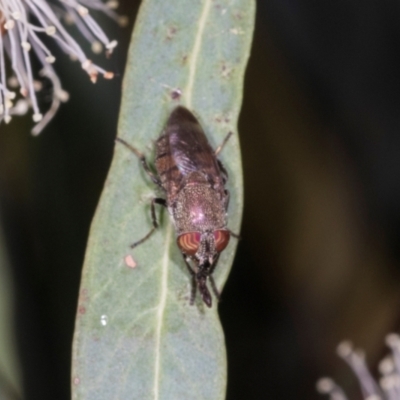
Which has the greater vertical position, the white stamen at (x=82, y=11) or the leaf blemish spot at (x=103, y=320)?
the white stamen at (x=82, y=11)

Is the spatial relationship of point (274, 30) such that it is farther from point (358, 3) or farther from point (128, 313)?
point (128, 313)

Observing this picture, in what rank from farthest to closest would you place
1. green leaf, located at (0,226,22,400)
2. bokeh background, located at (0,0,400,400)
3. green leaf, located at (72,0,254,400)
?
bokeh background, located at (0,0,400,400) → green leaf, located at (0,226,22,400) → green leaf, located at (72,0,254,400)

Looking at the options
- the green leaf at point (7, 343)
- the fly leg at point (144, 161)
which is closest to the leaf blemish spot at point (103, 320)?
the fly leg at point (144, 161)

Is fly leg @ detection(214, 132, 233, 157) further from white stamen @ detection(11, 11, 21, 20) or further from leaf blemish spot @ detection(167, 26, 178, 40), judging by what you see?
white stamen @ detection(11, 11, 21, 20)

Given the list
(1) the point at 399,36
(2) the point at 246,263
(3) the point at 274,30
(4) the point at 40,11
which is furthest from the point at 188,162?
(1) the point at 399,36

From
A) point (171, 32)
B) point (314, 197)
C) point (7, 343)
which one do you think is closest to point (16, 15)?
point (171, 32)

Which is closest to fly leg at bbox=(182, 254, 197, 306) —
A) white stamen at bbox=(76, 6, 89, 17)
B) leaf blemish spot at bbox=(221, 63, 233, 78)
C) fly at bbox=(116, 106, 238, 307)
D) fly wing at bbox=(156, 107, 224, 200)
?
fly at bbox=(116, 106, 238, 307)

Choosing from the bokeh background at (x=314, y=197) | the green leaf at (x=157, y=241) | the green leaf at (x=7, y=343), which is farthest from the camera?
the bokeh background at (x=314, y=197)

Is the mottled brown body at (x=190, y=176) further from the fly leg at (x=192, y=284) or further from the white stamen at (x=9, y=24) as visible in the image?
the white stamen at (x=9, y=24)
